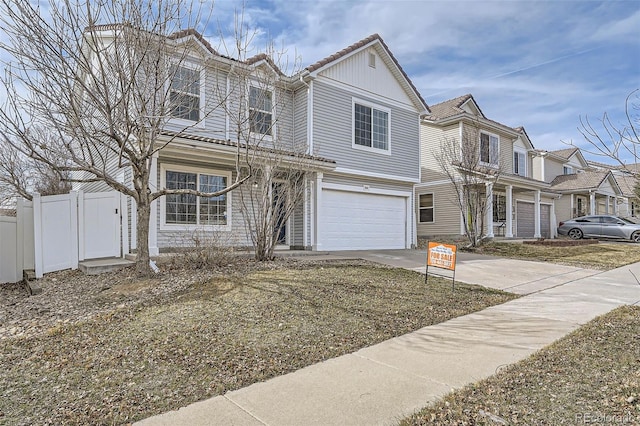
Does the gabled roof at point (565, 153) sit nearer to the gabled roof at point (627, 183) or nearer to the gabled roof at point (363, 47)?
the gabled roof at point (627, 183)

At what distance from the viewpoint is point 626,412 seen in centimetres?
275

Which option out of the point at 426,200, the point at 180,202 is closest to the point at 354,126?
the point at 180,202

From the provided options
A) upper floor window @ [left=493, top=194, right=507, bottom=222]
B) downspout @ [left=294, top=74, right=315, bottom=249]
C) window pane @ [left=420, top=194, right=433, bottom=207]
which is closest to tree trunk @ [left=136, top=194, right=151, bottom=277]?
downspout @ [left=294, top=74, right=315, bottom=249]

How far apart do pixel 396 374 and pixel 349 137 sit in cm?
1098

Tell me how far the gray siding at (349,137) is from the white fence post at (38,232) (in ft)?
24.4

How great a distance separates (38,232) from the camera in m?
8.03

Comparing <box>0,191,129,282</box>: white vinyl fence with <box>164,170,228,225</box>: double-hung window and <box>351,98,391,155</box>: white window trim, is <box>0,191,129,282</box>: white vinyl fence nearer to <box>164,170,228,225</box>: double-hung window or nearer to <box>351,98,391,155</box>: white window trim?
<box>164,170,228,225</box>: double-hung window

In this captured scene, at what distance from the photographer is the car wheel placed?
22.9 metres

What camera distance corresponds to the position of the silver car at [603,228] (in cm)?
2059

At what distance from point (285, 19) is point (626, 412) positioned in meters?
8.81

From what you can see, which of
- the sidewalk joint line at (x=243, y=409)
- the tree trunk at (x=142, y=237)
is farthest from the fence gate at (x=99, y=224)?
the sidewalk joint line at (x=243, y=409)

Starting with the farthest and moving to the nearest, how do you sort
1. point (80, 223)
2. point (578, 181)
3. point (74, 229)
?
point (578, 181) → point (80, 223) → point (74, 229)

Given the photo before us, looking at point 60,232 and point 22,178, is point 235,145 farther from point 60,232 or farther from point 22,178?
point 22,178

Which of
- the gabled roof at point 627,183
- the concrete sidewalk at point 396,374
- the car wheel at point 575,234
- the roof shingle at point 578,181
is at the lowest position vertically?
the concrete sidewalk at point 396,374
